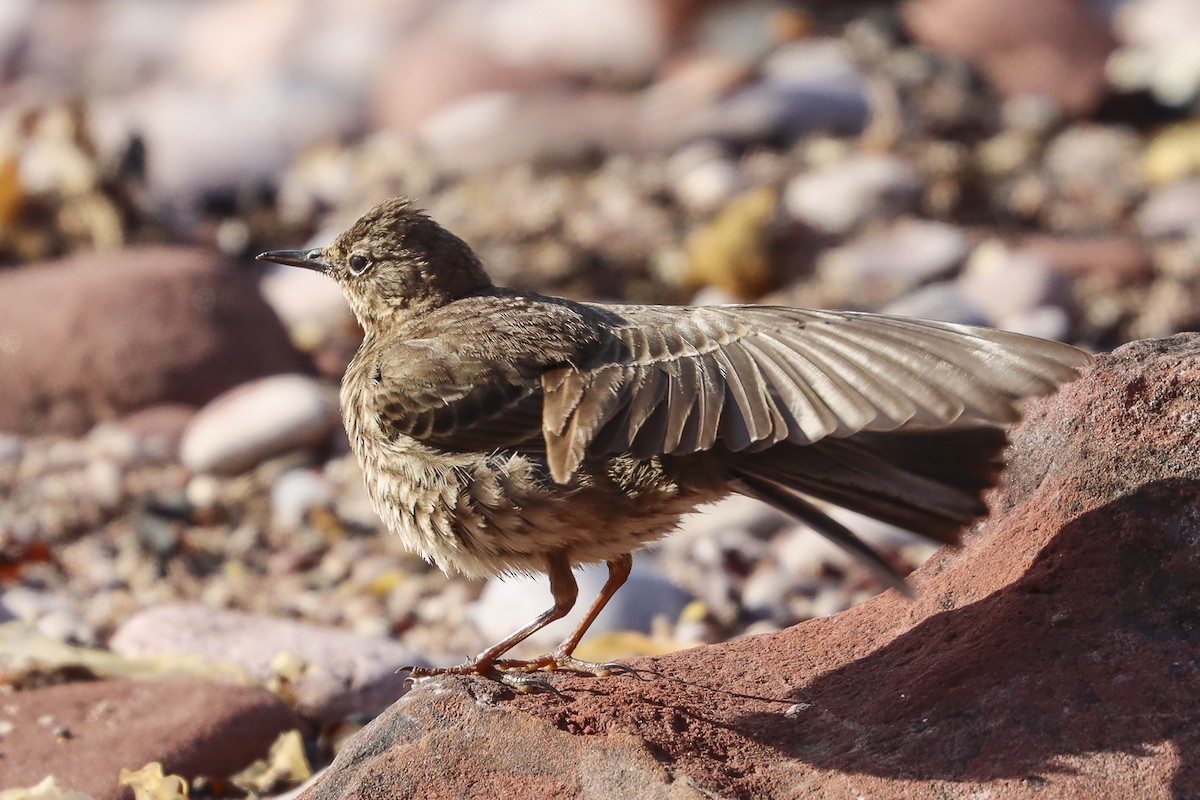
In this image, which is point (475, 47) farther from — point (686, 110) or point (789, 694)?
point (789, 694)

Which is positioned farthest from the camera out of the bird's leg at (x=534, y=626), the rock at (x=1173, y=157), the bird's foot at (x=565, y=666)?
the rock at (x=1173, y=157)

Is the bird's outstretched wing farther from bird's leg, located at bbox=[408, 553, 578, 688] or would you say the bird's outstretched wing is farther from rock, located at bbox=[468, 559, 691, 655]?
rock, located at bbox=[468, 559, 691, 655]

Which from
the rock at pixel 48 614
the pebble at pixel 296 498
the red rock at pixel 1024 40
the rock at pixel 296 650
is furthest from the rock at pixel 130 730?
the red rock at pixel 1024 40

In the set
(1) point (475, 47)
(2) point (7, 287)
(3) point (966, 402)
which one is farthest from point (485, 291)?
(1) point (475, 47)

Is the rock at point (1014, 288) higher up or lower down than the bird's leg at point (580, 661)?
lower down

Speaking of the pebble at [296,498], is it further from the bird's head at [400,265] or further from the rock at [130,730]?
the bird's head at [400,265]

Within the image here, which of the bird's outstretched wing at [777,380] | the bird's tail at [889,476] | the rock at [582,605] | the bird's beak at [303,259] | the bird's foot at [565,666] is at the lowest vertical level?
the rock at [582,605]
